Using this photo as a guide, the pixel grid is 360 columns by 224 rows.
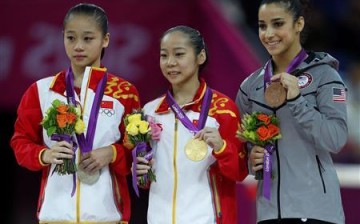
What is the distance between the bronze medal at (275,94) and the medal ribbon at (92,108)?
0.83 m

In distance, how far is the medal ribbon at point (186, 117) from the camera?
4719 mm

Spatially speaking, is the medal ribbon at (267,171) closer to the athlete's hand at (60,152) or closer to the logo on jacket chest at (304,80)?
the logo on jacket chest at (304,80)

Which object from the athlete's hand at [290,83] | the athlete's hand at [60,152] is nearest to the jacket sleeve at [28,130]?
the athlete's hand at [60,152]

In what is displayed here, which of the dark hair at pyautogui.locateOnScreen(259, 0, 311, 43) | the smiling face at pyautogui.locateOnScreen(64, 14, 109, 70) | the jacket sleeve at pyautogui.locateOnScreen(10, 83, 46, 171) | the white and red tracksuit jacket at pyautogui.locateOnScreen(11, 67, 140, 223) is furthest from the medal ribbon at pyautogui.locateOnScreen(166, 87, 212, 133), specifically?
the jacket sleeve at pyautogui.locateOnScreen(10, 83, 46, 171)

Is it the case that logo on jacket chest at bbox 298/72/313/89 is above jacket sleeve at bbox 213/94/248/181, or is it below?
above

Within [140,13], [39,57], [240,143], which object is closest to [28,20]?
[39,57]

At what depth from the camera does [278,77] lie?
450 cm

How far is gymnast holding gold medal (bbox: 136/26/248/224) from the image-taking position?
15.3 ft

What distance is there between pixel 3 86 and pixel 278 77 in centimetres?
311

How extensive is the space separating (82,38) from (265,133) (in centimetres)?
102

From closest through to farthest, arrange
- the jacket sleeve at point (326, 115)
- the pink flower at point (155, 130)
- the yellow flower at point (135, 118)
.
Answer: the jacket sleeve at point (326, 115)
the yellow flower at point (135, 118)
the pink flower at point (155, 130)

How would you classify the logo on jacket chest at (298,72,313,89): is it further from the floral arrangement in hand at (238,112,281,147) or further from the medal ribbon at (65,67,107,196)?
the medal ribbon at (65,67,107,196)

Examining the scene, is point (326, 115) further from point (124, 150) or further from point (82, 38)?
point (82, 38)

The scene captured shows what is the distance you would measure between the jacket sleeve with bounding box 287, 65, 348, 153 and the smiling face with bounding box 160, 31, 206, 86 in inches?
23.8
